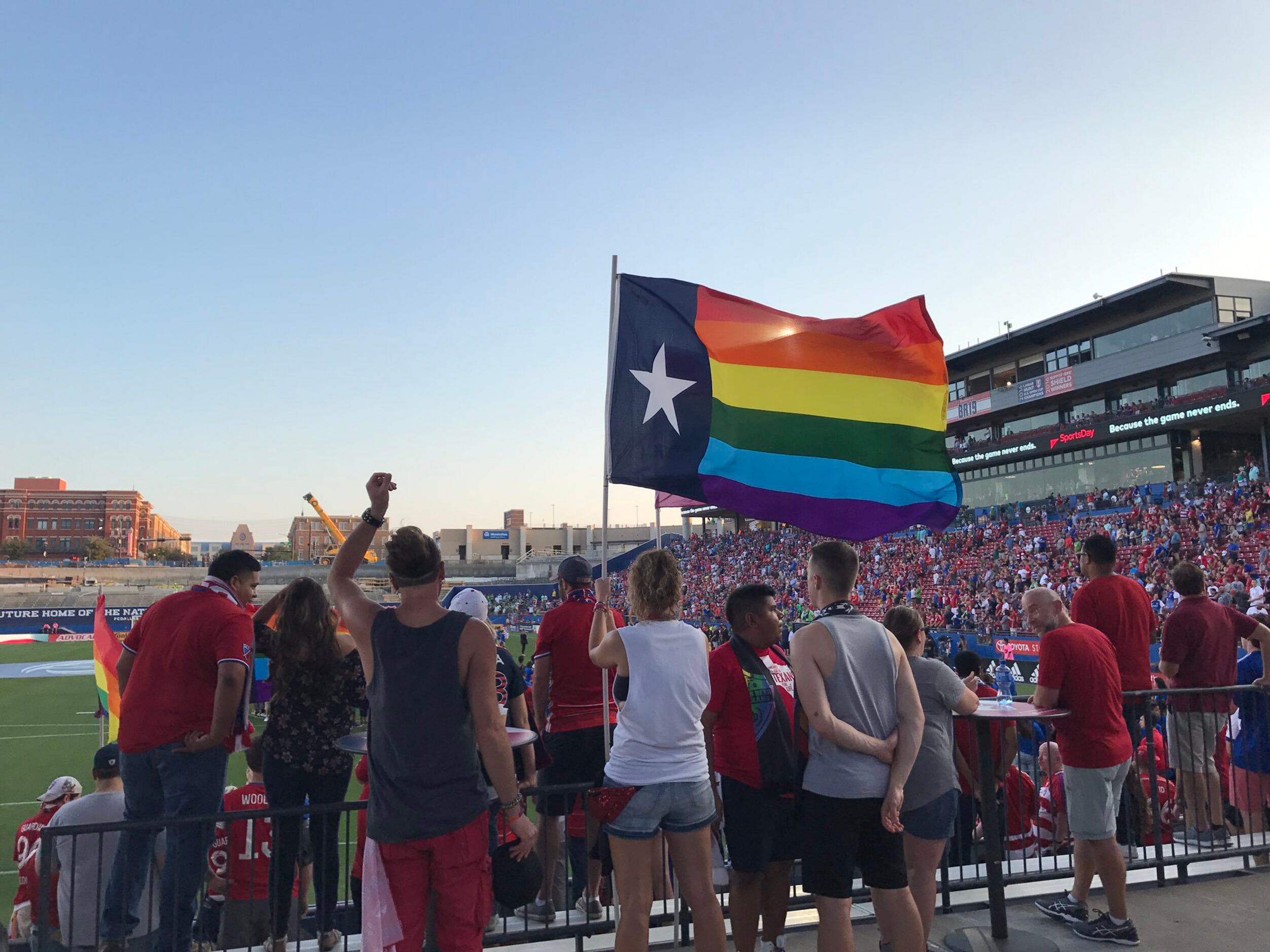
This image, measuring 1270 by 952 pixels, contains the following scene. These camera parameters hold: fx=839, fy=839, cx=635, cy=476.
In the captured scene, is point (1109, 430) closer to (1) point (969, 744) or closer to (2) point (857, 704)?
(1) point (969, 744)

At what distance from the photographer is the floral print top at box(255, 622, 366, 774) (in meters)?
4.33

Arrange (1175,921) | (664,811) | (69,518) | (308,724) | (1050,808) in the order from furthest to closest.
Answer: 1. (69,518)
2. (1050,808)
3. (1175,921)
4. (308,724)
5. (664,811)

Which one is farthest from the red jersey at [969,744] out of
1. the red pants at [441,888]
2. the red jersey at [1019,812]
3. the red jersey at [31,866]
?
the red jersey at [31,866]

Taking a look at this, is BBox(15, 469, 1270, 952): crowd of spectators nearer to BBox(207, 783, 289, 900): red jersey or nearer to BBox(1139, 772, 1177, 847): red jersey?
BBox(207, 783, 289, 900): red jersey

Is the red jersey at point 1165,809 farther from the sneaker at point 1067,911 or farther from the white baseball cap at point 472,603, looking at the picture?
the white baseball cap at point 472,603

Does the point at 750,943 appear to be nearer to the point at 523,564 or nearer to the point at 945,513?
the point at 945,513

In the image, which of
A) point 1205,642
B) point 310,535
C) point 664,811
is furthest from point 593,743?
point 310,535

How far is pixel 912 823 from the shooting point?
4.01m

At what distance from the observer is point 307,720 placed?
4.35 meters

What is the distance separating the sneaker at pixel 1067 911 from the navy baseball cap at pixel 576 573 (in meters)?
3.25

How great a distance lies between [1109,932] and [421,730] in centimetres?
386

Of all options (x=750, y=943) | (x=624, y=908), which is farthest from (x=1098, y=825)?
(x=624, y=908)

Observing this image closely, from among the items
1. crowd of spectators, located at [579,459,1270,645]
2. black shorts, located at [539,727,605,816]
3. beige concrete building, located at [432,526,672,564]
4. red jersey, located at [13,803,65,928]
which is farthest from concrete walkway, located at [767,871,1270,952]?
beige concrete building, located at [432,526,672,564]

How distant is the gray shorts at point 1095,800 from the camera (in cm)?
443
